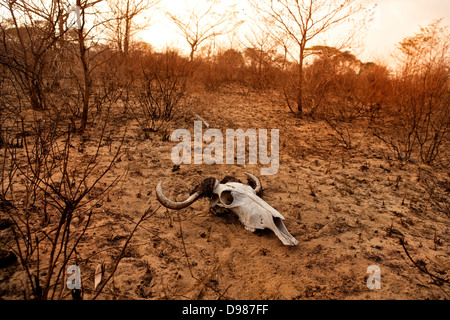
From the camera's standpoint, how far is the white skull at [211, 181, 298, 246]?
2.38 meters

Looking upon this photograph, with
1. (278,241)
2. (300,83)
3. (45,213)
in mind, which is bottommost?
(278,241)

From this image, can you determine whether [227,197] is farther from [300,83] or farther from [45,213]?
[300,83]

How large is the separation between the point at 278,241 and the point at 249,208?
41cm

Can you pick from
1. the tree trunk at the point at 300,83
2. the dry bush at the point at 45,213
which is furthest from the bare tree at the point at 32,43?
the tree trunk at the point at 300,83

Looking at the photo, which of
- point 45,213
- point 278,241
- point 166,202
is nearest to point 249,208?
point 278,241

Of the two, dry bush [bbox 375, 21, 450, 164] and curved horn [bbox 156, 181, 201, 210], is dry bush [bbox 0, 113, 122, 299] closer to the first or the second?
curved horn [bbox 156, 181, 201, 210]

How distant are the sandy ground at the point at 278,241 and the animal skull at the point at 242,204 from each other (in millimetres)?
130

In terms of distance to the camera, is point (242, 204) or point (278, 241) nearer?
point (278, 241)

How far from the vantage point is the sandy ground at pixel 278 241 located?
1.93 metres

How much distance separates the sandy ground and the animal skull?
0.13 metres

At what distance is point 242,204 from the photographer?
2615mm

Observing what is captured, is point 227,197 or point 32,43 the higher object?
point 32,43

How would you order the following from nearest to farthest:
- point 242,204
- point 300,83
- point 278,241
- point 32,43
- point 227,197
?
point 278,241 → point 242,204 → point 227,197 → point 32,43 → point 300,83
